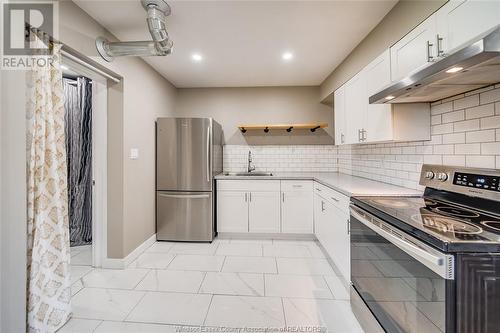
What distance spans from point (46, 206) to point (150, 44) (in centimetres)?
161

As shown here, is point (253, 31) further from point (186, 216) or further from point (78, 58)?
point (186, 216)

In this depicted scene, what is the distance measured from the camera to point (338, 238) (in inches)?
89.6

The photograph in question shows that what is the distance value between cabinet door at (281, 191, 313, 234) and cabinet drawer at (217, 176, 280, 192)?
0.18m

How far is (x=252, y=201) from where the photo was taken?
346cm

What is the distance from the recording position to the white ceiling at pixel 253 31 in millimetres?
1954

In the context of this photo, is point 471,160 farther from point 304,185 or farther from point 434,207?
point 304,185

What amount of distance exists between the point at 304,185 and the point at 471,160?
2.01 metres

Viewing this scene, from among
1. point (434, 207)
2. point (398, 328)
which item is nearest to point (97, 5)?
point (434, 207)

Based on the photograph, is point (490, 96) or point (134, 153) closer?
point (490, 96)

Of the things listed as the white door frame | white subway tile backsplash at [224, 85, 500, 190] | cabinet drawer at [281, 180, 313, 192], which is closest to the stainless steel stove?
white subway tile backsplash at [224, 85, 500, 190]

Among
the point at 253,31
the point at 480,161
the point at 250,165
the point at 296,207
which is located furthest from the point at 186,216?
the point at 480,161

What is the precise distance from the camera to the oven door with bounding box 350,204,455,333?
3.05 feet

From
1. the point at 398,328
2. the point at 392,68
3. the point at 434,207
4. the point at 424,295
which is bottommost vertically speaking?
the point at 398,328

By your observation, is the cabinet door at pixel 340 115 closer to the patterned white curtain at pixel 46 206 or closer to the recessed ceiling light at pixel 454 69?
the recessed ceiling light at pixel 454 69
